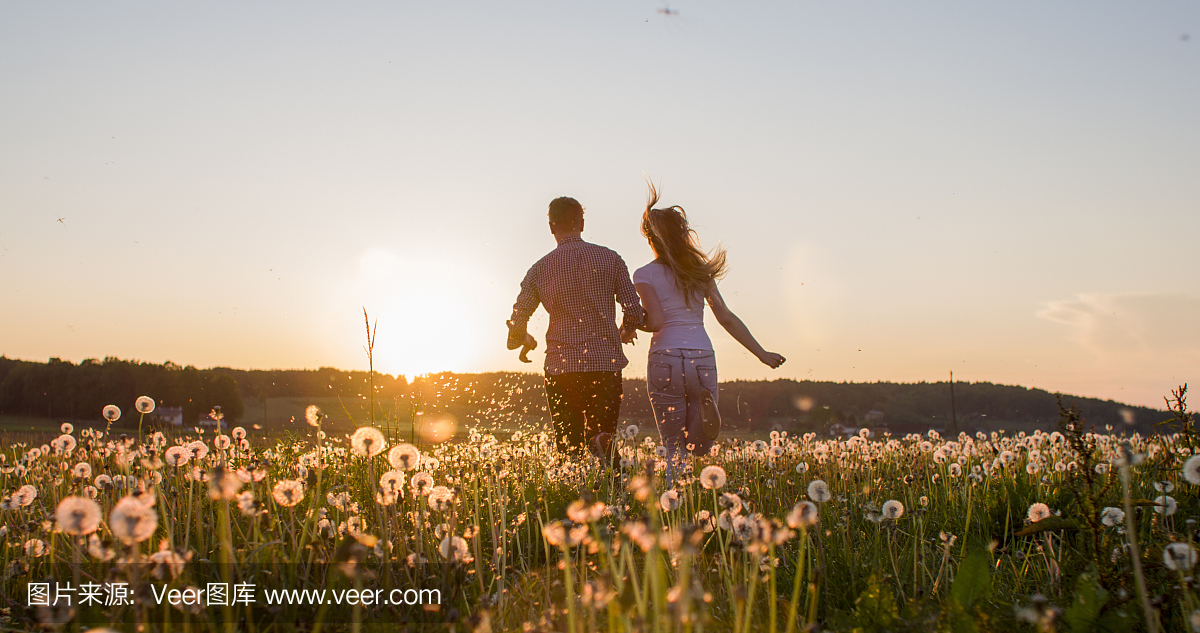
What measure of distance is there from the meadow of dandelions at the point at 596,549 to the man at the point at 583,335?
2.12m

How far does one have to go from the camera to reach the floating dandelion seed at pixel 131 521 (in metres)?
1.31

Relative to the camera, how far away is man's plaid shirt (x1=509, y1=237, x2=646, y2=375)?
6707 mm

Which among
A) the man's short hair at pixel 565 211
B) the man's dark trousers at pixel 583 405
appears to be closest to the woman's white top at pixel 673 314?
the man's dark trousers at pixel 583 405

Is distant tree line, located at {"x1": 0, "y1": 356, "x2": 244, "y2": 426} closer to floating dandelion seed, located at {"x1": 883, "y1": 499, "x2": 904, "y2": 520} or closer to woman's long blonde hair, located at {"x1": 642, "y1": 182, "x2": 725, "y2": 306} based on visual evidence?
woman's long blonde hair, located at {"x1": 642, "y1": 182, "x2": 725, "y2": 306}

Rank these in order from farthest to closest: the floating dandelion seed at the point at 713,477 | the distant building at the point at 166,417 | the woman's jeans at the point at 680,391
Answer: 1. the woman's jeans at the point at 680,391
2. the distant building at the point at 166,417
3. the floating dandelion seed at the point at 713,477

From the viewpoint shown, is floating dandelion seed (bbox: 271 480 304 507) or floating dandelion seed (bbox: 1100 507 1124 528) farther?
floating dandelion seed (bbox: 1100 507 1124 528)

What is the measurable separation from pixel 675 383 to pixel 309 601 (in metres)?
4.47

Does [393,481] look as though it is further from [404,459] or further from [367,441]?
[367,441]

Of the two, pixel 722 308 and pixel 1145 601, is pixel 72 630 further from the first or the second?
pixel 722 308

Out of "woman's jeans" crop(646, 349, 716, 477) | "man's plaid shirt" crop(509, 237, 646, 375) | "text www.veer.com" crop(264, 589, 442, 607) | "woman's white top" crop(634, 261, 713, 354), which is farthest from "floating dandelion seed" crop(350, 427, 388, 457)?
"man's plaid shirt" crop(509, 237, 646, 375)

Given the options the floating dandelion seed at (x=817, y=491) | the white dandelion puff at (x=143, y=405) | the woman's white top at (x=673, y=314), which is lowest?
the floating dandelion seed at (x=817, y=491)

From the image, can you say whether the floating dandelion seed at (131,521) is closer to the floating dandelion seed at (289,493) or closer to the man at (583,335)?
the floating dandelion seed at (289,493)

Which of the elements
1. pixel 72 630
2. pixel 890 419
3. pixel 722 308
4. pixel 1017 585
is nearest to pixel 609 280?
pixel 722 308

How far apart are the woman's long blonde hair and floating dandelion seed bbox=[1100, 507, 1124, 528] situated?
4074 mm
